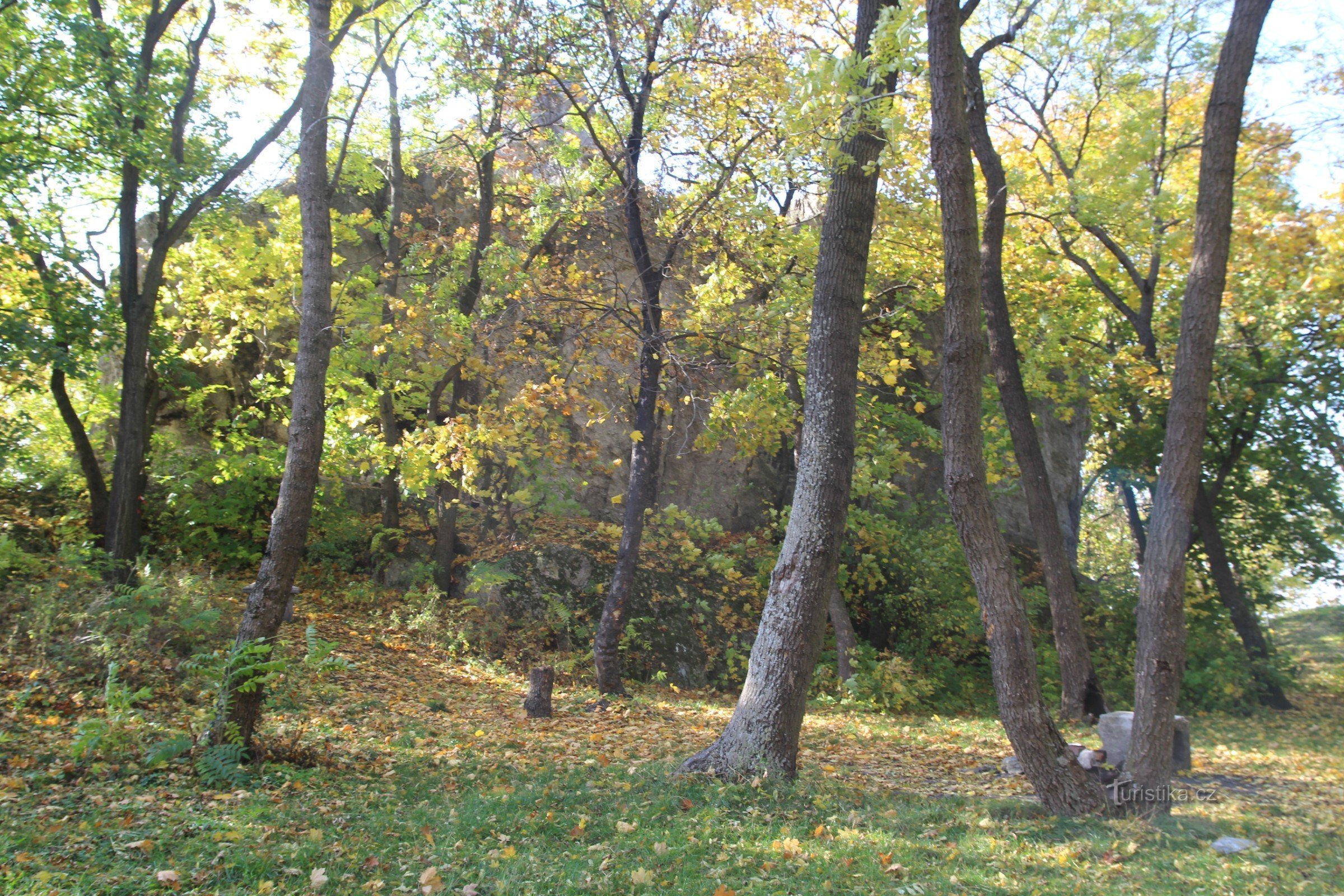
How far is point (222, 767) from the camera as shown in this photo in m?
6.02

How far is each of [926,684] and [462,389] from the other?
10.1m

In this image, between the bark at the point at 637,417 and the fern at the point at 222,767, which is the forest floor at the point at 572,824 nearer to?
the fern at the point at 222,767

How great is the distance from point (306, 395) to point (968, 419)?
560 cm

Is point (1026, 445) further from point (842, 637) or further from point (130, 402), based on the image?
point (130, 402)

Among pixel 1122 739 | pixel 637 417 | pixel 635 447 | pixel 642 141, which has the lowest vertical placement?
pixel 1122 739

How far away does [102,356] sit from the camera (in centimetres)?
1484

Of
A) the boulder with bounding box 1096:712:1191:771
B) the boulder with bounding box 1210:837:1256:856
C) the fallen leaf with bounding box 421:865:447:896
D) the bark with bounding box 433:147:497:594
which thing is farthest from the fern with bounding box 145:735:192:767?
the boulder with bounding box 1096:712:1191:771

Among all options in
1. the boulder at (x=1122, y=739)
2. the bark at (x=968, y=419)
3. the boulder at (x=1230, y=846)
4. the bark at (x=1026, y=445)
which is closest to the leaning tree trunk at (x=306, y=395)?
→ the bark at (x=968, y=419)

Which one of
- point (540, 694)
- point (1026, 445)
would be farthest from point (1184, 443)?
point (540, 694)

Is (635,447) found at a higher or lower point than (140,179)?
lower

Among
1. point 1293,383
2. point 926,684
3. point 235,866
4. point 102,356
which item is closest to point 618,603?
point 926,684

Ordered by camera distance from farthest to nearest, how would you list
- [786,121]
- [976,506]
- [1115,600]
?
1. [1115,600]
2. [786,121]
3. [976,506]

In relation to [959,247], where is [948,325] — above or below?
below

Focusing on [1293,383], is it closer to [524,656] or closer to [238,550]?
[524,656]
